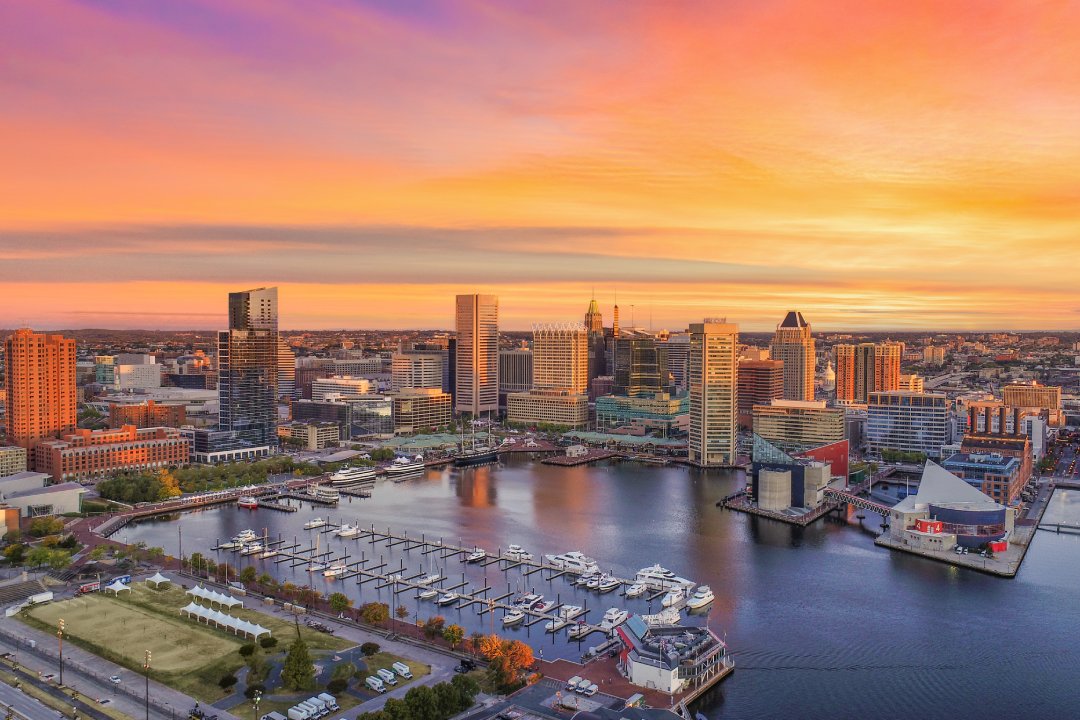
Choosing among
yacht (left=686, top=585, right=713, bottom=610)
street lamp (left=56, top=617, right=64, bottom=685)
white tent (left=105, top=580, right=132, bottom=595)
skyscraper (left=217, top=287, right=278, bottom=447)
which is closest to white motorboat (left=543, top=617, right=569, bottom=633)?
yacht (left=686, top=585, right=713, bottom=610)

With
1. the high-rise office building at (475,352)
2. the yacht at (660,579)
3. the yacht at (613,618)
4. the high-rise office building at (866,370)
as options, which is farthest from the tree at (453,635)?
the high-rise office building at (866,370)

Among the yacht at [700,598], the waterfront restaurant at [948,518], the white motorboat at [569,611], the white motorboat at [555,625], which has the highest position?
the waterfront restaurant at [948,518]

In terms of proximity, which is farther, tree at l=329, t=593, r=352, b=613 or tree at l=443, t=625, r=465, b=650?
tree at l=329, t=593, r=352, b=613

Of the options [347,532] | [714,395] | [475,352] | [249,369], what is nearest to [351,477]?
[347,532]

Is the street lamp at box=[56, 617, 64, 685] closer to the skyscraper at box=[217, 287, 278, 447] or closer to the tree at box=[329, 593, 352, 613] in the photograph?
the tree at box=[329, 593, 352, 613]

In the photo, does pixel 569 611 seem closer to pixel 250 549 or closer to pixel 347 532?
pixel 347 532

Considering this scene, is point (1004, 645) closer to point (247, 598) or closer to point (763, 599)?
point (763, 599)

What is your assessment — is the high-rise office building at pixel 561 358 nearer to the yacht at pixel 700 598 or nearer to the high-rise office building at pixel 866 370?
the high-rise office building at pixel 866 370
